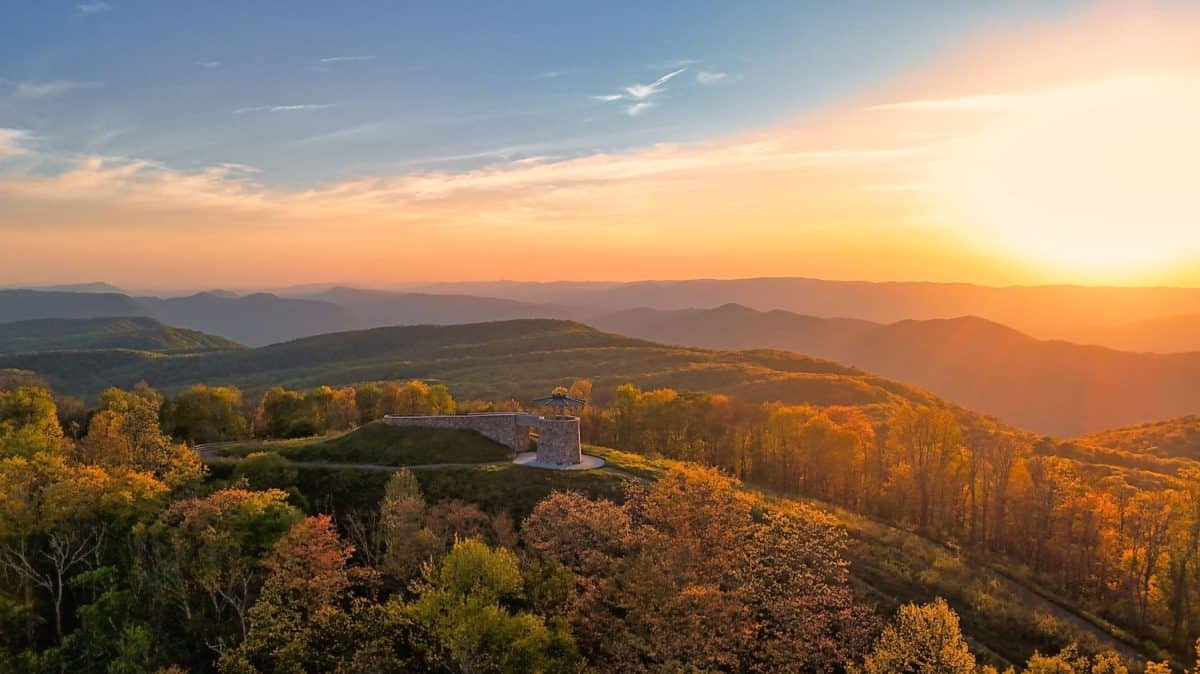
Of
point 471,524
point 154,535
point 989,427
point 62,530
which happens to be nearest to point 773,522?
point 471,524

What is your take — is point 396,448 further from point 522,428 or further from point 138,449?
point 138,449

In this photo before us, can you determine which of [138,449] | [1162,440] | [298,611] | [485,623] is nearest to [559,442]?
[298,611]

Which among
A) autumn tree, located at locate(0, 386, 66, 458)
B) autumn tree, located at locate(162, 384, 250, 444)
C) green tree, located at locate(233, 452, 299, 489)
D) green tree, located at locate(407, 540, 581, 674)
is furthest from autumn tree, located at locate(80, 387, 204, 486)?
green tree, located at locate(407, 540, 581, 674)

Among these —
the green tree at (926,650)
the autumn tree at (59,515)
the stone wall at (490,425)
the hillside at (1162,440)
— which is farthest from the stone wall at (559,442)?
the hillside at (1162,440)

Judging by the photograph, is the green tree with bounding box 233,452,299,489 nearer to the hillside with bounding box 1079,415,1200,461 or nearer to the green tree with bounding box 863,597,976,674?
the green tree with bounding box 863,597,976,674

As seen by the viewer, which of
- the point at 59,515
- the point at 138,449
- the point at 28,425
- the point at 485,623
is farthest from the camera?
the point at 28,425

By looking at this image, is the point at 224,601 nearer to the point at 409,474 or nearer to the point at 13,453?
the point at 409,474
